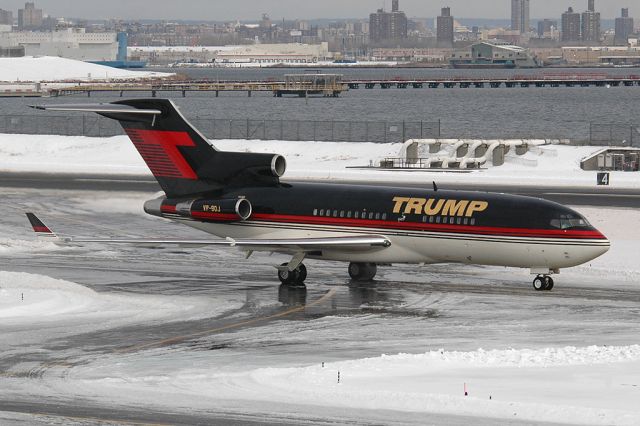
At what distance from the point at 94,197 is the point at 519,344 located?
42.5 m

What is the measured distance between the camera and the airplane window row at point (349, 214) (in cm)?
4412

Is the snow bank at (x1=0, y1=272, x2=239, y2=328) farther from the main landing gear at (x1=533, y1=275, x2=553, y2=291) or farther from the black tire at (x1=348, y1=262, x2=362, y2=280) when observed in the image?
the main landing gear at (x1=533, y1=275, x2=553, y2=291)

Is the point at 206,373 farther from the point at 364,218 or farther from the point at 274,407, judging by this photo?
the point at 364,218

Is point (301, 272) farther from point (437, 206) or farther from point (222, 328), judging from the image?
point (222, 328)

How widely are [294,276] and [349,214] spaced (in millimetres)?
2980

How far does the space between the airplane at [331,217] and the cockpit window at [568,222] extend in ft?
0.11

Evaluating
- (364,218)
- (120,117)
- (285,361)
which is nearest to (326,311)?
(364,218)

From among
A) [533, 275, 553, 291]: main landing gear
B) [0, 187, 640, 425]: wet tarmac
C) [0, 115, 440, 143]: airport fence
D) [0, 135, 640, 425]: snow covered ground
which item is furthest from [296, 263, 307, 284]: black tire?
[0, 115, 440, 143]: airport fence

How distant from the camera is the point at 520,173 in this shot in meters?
84.7

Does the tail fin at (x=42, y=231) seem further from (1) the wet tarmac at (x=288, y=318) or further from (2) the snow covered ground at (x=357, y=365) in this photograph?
(1) the wet tarmac at (x=288, y=318)

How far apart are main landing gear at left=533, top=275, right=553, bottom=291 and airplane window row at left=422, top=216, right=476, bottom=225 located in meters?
3.11

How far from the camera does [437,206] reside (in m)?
43.3

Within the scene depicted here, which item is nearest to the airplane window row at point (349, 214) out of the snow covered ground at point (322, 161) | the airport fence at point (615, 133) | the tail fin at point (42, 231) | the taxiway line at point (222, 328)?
the taxiway line at point (222, 328)

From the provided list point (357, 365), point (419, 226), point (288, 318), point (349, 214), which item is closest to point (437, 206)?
point (419, 226)
